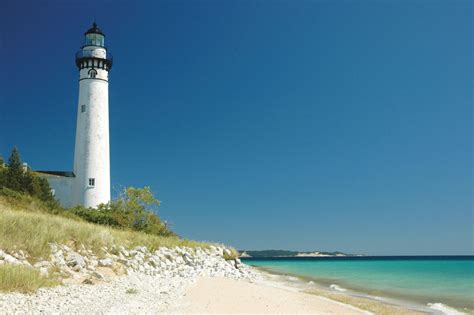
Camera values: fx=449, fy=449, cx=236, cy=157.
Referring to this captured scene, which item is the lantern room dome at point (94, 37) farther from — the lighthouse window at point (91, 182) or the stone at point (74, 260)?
the stone at point (74, 260)

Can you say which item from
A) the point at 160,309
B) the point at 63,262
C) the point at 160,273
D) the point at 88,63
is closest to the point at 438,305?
the point at 160,273

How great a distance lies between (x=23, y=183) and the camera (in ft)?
83.5

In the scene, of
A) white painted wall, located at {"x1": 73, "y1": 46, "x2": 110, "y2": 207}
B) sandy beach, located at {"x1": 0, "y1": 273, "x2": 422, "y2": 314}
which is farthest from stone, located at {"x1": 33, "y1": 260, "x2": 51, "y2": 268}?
white painted wall, located at {"x1": 73, "y1": 46, "x2": 110, "y2": 207}

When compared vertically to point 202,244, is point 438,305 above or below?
below

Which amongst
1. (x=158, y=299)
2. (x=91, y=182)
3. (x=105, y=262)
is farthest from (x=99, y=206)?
(x=158, y=299)

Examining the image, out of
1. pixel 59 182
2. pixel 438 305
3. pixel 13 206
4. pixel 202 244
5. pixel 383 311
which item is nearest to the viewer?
pixel 383 311

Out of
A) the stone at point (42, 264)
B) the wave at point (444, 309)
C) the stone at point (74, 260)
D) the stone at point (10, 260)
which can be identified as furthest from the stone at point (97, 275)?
the wave at point (444, 309)

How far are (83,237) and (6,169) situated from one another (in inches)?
551

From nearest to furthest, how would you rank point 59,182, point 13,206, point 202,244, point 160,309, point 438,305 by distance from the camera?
point 160,309 < point 438,305 < point 13,206 < point 202,244 < point 59,182

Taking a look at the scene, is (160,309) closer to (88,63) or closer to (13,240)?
(13,240)

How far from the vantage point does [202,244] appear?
25188 mm

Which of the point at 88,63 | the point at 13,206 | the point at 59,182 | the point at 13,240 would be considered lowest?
the point at 13,240

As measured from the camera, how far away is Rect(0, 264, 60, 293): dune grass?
29.1ft

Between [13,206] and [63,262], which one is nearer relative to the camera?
[63,262]
